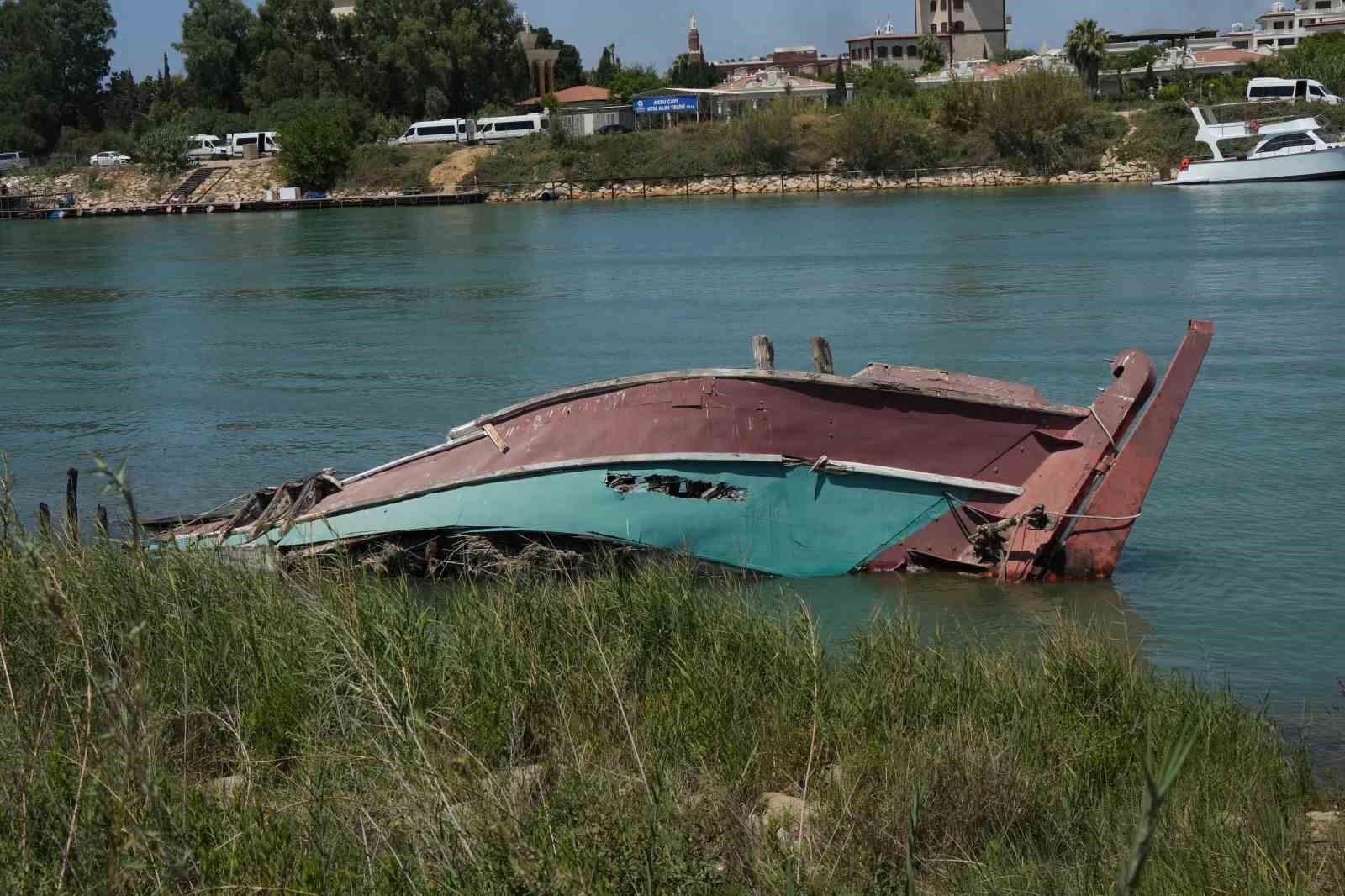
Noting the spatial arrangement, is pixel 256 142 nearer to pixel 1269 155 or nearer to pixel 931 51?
pixel 931 51

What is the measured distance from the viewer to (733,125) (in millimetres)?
83125

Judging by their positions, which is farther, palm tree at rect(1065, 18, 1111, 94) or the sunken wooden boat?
palm tree at rect(1065, 18, 1111, 94)

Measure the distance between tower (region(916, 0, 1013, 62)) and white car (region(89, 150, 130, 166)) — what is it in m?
65.9

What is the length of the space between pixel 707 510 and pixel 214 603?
3.63 m

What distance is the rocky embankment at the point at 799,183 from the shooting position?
7300 centimetres

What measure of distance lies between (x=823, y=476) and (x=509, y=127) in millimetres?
84782

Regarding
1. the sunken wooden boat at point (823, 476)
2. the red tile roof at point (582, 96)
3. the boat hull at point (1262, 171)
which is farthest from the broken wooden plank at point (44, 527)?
the red tile roof at point (582, 96)

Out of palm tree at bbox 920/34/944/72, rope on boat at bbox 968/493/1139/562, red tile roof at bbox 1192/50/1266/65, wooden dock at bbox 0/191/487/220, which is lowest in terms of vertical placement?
rope on boat at bbox 968/493/1139/562

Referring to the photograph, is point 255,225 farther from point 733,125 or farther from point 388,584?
point 388,584

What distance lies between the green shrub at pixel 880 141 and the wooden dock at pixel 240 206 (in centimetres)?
2092

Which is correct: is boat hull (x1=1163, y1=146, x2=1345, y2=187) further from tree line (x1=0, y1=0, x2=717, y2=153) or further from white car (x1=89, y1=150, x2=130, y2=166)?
white car (x1=89, y1=150, x2=130, y2=166)

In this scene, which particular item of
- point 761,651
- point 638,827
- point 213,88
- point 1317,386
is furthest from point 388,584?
point 213,88

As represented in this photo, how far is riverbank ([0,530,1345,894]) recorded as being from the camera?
4098 mm

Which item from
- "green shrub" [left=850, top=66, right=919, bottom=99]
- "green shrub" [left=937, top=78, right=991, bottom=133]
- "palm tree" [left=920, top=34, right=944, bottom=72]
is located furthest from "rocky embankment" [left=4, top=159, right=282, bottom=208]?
"palm tree" [left=920, top=34, right=944, bottom=72]
